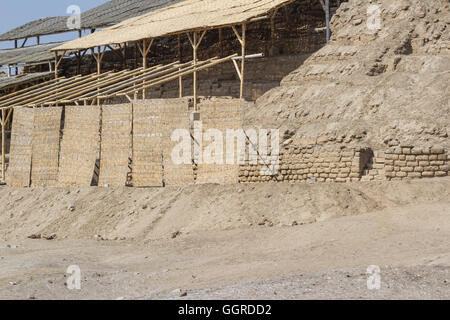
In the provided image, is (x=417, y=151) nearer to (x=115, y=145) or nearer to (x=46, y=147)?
(x=115, y=145)

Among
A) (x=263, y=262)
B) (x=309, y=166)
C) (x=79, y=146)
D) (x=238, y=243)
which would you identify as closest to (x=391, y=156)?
(x=309, y=166)

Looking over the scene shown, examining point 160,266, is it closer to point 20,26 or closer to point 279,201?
point 279,201

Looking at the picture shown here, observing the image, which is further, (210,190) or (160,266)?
(210,190)

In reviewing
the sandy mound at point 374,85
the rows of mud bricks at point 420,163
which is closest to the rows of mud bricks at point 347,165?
the rows of mud bricks at point 420,163

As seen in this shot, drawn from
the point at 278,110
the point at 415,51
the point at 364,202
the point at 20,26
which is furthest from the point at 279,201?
the point at 20,26

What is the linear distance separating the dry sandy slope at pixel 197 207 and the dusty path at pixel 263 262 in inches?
15.6

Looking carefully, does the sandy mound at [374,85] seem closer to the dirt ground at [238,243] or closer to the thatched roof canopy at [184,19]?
the dirt ground at [238,243]

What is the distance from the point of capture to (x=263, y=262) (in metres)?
10.3

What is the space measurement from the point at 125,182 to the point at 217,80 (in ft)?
18.3

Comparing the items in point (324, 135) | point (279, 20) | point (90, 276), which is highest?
point (279, 20)

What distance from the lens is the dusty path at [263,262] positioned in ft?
27.7

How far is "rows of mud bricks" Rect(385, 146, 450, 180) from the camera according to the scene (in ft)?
44.2

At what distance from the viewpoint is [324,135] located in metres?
15.2
